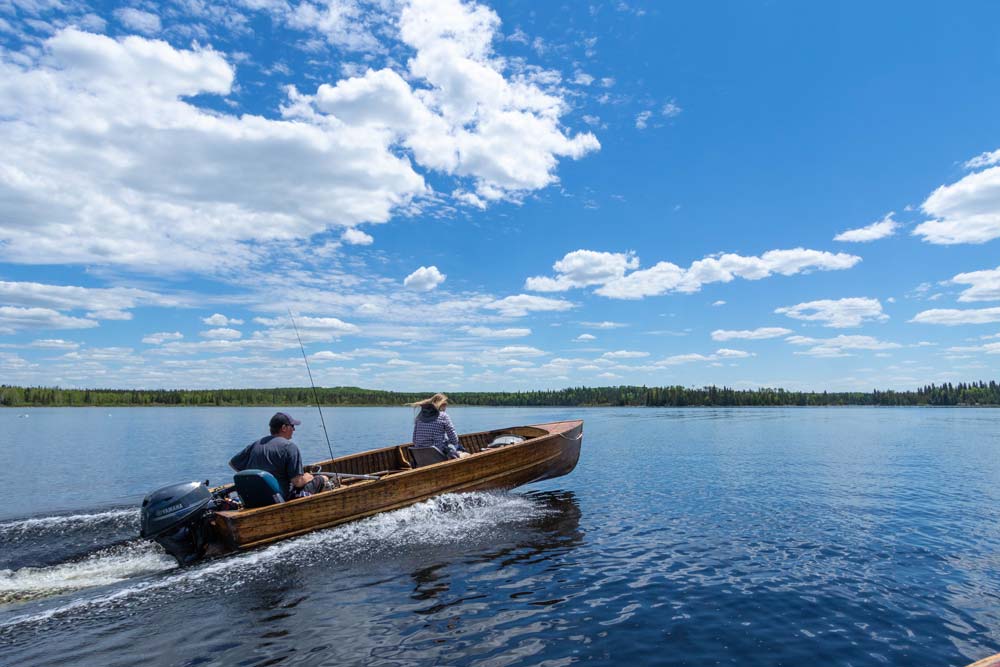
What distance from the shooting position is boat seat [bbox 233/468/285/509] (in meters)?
10.3

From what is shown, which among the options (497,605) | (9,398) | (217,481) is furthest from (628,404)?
(9,398)

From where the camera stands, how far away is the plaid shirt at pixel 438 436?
14.5 meters

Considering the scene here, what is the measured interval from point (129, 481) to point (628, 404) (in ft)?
531

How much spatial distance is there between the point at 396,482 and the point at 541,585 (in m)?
4.64

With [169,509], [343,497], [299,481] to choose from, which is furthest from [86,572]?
[343,497]

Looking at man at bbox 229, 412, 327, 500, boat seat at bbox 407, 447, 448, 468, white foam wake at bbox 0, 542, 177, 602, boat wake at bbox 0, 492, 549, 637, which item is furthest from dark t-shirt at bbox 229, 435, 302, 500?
boat seat at bbox 407, 447, 448, 468

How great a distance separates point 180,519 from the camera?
9.87m

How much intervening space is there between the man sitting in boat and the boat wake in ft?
4.47

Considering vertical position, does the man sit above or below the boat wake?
above

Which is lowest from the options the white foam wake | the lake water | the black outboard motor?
the white foam wake

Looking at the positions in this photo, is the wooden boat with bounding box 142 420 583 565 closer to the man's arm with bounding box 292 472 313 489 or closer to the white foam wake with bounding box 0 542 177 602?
the man's arm with bounding box 292 472 313 489

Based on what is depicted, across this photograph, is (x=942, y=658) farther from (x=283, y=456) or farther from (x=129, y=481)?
(x=129, y=481)

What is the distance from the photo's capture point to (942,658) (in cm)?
655

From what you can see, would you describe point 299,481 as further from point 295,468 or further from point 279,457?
point 279,457
